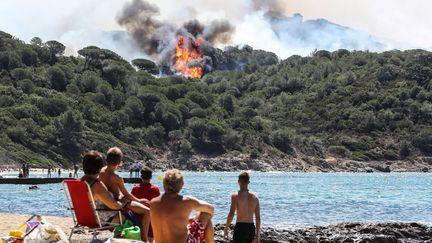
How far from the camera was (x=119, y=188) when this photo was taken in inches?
384

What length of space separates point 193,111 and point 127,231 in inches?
5677

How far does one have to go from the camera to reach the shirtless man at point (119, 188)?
9.52 metres

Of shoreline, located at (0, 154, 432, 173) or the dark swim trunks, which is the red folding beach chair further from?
shoreline, located at (0, 154, 432, 173)

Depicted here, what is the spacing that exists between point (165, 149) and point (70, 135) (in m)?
24.5

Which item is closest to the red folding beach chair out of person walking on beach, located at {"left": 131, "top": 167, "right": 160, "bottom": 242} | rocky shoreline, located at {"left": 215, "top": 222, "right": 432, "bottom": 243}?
person walking on beach, located at {"left": 131, "top": 167, "right": 160, "bottom": 242}

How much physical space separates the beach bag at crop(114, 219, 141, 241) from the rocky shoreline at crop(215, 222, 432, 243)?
723cm

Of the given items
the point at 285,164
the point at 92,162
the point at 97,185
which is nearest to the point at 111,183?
the point at 97,185

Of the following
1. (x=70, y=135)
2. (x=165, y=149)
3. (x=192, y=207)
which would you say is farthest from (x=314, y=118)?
(x=192, y=207)

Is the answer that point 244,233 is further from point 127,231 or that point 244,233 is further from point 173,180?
point 173,180

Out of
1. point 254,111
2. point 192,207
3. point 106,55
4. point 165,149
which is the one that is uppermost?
point 106,55

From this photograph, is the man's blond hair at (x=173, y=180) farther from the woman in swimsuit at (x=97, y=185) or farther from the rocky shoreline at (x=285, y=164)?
the rocky shoreline at (x=285, y=164)

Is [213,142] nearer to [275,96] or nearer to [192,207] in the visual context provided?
[275,96]

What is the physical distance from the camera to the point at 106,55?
168m

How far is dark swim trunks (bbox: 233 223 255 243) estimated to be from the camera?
1058cm
